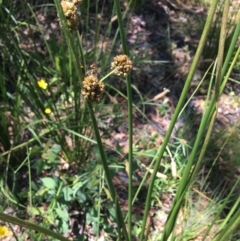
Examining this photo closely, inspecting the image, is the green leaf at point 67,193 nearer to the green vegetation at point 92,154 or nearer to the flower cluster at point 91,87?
the green vegetation at point 92,154

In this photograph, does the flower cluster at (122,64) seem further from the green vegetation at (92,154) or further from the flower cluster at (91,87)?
the green vegetation at (92,154)

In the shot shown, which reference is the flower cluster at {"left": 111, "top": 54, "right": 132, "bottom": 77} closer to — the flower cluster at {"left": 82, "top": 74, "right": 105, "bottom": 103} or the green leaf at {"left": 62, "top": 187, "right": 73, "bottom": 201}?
the flower cluster at {"left": 82, "top": 74, "right": 105, "bottom": 103}

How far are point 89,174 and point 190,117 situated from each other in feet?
2.31

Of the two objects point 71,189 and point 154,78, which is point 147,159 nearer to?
point 71,189

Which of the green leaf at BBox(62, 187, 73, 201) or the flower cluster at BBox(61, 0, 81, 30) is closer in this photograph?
the flower cluster at BBox(61, 0, 81, 30)

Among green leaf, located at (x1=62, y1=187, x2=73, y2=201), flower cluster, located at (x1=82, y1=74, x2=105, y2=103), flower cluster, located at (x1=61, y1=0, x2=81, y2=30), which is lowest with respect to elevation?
green leaf, located at (x1=62, y1=187, x2=73, y2=201)

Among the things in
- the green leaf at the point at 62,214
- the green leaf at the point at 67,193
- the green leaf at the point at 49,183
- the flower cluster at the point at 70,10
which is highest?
the flower cluster at the point at 70,10

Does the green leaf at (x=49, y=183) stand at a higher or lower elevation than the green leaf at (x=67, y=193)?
higher

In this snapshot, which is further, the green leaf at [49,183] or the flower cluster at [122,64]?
the green leaf at [49,183]

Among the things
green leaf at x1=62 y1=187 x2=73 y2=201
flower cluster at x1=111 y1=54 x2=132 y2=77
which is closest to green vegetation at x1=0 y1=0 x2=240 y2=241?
green leaf at x1=62 y1=187 x2=73 y2=201

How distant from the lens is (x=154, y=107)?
80.9 inches

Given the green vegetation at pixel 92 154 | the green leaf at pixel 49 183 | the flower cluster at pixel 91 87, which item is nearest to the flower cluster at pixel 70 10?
the flower cluster at pixel 91 87

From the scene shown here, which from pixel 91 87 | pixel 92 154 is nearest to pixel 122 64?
pixel 91 87

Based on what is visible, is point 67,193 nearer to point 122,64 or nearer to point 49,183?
point 49,183
